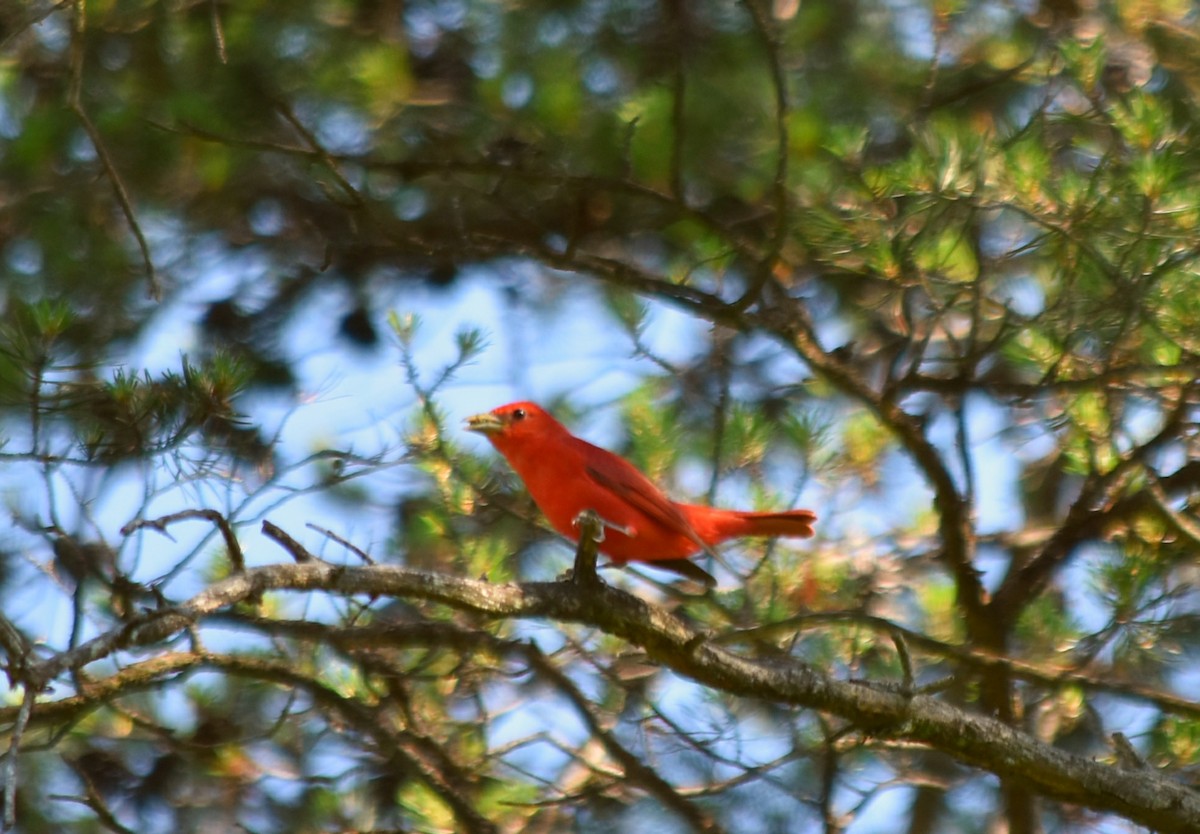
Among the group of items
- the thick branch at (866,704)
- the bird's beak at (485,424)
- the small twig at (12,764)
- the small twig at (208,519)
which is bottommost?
the small twig at (12,764)

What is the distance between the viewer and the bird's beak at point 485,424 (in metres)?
4.13

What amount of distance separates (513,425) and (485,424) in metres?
0.08

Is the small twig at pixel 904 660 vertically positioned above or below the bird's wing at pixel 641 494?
below

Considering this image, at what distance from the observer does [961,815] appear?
522cm

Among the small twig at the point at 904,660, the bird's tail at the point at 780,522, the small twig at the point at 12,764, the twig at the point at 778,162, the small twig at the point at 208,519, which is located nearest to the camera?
the small twig at the point at 12,764

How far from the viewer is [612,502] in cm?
386

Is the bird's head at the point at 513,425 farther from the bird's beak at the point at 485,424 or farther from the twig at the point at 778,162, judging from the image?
the twig at the point at 778,162

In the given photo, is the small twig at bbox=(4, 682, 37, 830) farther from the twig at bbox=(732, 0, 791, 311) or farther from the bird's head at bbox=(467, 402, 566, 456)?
the twig at bbox=(732, 0, 791, 311)

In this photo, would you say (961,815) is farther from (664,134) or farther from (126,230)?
(126,230)

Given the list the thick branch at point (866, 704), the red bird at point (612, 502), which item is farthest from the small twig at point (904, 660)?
the red bird at point (612, 502)


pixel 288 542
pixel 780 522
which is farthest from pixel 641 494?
pixel 288 542

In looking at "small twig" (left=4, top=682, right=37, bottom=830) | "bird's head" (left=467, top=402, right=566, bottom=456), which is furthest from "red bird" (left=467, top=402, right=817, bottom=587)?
"small twig" (left=4, top=682, right=37, bottom=830)

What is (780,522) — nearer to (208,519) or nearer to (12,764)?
(208,519)

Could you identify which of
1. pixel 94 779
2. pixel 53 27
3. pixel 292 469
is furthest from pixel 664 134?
pixel 94 779
